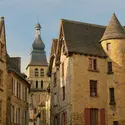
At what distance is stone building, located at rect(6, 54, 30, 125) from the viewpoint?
4319 centimetres

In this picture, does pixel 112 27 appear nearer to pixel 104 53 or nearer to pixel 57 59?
pixel 104 53

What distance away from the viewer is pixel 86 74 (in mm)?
45469

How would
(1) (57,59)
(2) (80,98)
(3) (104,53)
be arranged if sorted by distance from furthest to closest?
(1) (57,59) → (3) (104,53) → (2) (80,98)

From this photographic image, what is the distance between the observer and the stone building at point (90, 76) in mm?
44594

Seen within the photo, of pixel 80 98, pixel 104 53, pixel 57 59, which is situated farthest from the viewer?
pixel 57 59

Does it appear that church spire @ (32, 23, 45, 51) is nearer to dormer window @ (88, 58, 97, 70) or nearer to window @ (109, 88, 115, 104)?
dormer window @ (88, 58, 97, 70)

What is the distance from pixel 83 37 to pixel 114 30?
13.0ft

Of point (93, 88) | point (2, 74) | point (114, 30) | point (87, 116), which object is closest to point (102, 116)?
point (87, 116)

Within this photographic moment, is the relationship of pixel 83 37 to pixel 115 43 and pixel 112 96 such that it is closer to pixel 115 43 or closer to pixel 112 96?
pixel 115 43

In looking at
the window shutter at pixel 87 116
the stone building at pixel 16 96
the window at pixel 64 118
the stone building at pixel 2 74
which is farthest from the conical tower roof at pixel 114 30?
the stone building at pixel 2 74

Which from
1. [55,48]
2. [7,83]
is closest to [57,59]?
[55,48]

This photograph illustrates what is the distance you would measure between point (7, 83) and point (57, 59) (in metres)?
9.88

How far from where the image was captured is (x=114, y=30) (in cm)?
4756

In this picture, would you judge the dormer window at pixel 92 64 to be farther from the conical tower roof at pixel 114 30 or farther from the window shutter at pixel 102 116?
the window shutter at pixel 102 116
